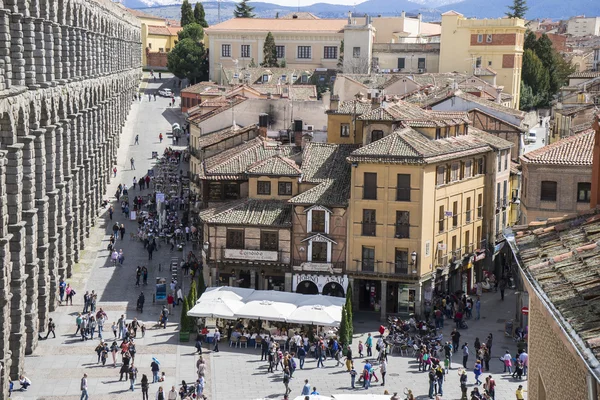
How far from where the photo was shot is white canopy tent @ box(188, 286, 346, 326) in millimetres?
55375

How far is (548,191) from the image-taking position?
208ft

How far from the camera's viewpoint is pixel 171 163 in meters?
107

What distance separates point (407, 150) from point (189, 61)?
100310 mm

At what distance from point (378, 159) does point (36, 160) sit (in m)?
19.3

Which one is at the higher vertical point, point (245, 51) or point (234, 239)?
point (245, 51)

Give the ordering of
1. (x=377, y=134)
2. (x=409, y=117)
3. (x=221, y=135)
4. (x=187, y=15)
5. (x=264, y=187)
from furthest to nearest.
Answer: (x=187, y=15), (x=221, y=135), (x=409, y=117), (x=377, y=134), (x=264, y=187)

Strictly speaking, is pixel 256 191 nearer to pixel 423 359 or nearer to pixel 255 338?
pixel 255 338

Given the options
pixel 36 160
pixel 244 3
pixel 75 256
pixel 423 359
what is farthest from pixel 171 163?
pixel 244 3

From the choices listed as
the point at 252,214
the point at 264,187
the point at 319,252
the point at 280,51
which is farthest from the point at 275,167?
the point at 280,51

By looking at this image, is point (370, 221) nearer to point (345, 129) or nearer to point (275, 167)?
point (275, 167)

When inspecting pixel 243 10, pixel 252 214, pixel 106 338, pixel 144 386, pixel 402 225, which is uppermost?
pixel 243 10

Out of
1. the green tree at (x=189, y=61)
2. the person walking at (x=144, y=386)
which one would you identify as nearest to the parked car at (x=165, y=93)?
the green tree at (x=189, y=61)

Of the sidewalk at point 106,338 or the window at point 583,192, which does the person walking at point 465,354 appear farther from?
the window at point 583,192

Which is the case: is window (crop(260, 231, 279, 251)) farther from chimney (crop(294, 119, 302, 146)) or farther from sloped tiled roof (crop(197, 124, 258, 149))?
sloped tiled roof (crop(197, 124, 258, 149))
